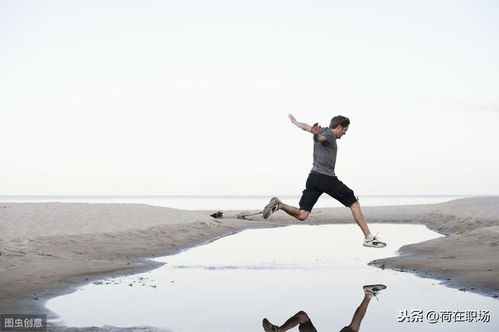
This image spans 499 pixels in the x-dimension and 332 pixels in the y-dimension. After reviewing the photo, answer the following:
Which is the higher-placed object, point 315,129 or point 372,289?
point 315,129

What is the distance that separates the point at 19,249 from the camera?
52.4 feet

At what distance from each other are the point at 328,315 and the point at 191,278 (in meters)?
4.69

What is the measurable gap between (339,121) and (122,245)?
1060 centimetres

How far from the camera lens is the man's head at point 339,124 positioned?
1159 centimetres

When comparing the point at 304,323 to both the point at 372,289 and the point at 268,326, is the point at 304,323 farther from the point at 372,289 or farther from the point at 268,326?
the point at 372,289


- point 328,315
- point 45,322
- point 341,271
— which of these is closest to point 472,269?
point 341,271

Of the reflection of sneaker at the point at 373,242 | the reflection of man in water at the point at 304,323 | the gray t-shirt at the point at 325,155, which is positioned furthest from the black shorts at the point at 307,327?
the reflection of sneaker at the point at 373,242

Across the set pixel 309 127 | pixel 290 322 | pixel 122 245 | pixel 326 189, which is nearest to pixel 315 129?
pixel 309 127

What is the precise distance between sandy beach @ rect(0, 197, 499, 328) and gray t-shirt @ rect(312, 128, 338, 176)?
110 inches

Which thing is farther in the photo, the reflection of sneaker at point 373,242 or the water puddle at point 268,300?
the reflection of sneaker at point 373,242

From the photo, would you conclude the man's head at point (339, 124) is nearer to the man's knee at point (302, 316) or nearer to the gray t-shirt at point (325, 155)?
the gray t-shirt at point (325, 155)

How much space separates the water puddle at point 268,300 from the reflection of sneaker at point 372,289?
105 mm

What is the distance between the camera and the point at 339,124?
11.6 m

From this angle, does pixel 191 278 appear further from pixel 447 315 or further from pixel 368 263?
pixel 447 315
